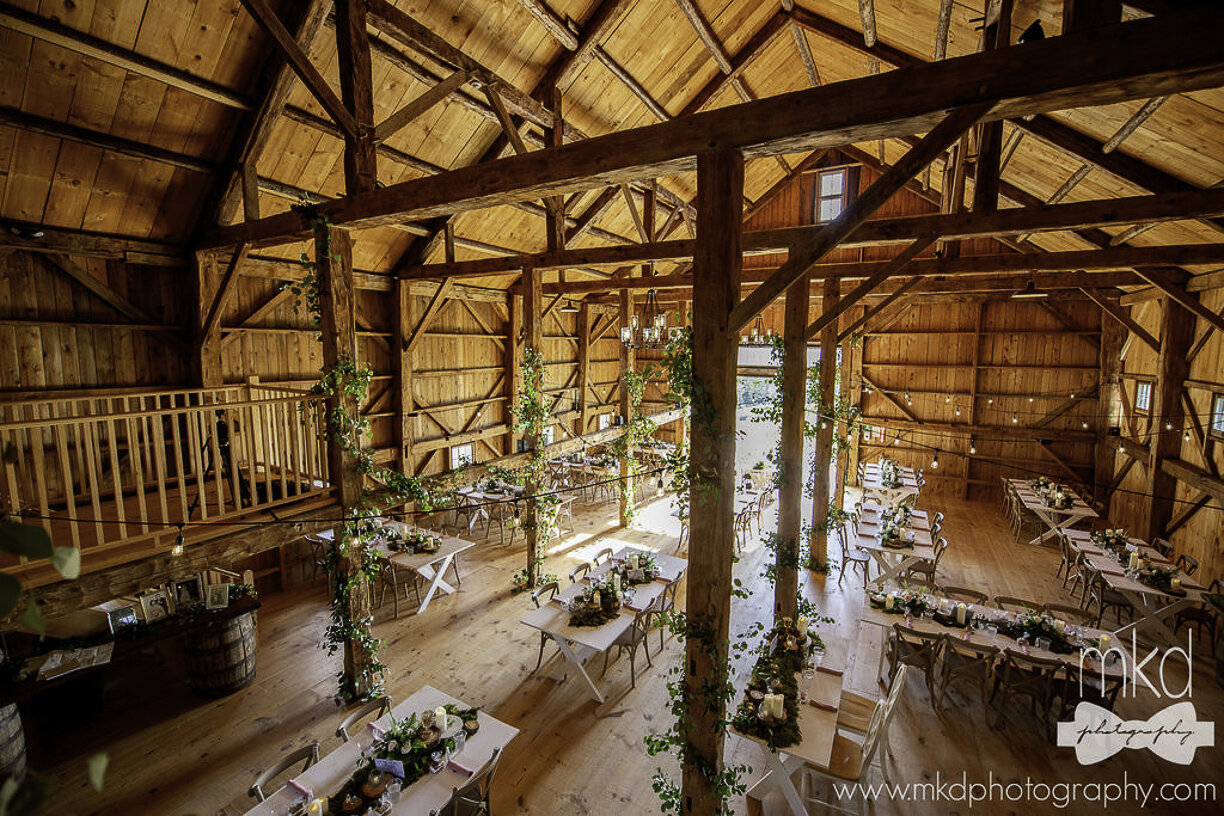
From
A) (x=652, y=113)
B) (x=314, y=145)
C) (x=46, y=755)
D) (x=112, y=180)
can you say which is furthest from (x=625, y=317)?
(x=46, y=755)

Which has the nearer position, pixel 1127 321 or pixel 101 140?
pixel 101 140

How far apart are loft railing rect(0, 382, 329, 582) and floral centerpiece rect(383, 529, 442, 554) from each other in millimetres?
1912

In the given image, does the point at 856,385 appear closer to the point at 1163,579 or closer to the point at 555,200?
the point at 1163,579

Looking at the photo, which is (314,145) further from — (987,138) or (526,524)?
(987,138)

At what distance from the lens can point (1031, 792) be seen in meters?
4.80

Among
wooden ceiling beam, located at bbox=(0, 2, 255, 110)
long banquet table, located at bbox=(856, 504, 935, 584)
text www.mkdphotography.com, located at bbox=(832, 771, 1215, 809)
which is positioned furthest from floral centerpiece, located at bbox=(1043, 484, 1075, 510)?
wooden ceiling beam, located at bbox=(0, 2, 255, 110)

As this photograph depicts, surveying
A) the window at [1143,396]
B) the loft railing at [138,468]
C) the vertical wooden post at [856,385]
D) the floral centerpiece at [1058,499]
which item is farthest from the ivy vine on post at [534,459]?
the window at [1143,396]

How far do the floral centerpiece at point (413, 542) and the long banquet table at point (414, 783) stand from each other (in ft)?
11.9

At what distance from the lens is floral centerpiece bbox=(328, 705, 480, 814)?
3668 millimetres

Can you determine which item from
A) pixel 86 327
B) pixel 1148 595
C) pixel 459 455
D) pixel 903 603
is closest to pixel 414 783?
pixel 903 603

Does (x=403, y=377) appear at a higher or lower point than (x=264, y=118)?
lower

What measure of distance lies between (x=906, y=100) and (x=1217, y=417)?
8823mm

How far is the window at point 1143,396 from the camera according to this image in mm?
10078

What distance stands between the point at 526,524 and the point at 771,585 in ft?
13.4
